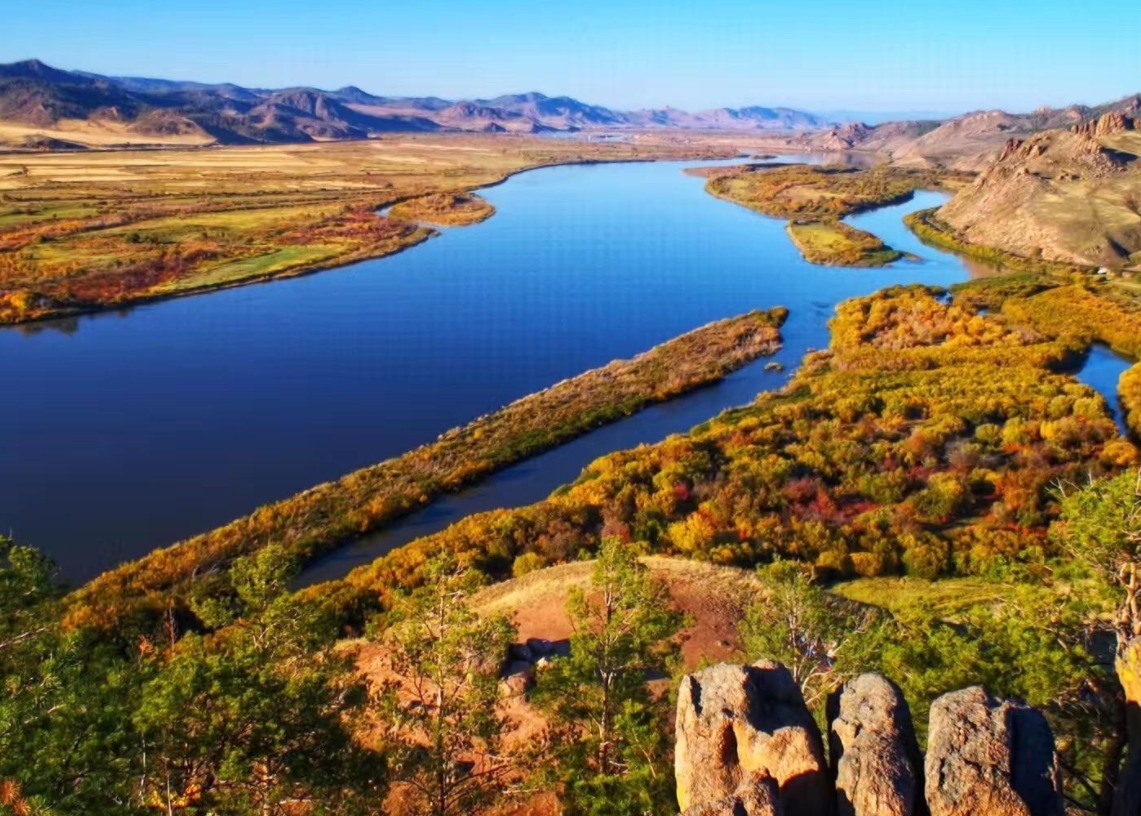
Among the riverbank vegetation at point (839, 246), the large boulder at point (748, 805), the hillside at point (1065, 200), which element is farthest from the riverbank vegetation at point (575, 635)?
the hillside at point (1065, 200)

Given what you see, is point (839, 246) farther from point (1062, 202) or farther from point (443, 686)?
point (443, 686)

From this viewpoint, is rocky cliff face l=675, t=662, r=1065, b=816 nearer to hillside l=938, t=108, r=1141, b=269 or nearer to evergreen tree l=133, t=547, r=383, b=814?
evergreen tree l=133, t=547, r=383, b=814

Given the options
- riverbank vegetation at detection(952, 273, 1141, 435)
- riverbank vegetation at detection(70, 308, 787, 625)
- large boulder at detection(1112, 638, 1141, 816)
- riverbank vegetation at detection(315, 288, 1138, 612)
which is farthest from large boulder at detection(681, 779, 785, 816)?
riverbank vegetation at detection(952, 273, 1141, 435)

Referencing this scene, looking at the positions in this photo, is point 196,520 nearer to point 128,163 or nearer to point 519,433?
point 519,433

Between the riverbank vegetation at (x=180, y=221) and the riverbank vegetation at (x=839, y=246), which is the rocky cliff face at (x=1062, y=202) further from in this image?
the riverbank vegetation at (x=180, y=221)

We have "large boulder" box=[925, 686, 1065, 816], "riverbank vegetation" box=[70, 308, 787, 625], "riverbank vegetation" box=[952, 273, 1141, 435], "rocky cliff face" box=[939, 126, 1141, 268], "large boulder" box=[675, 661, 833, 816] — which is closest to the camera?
"large boulder" box=[925, 686, 1065, 816]

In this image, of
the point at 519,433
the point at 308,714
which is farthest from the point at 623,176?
the point at 308,714

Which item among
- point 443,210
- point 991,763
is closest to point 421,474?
point 991,763
